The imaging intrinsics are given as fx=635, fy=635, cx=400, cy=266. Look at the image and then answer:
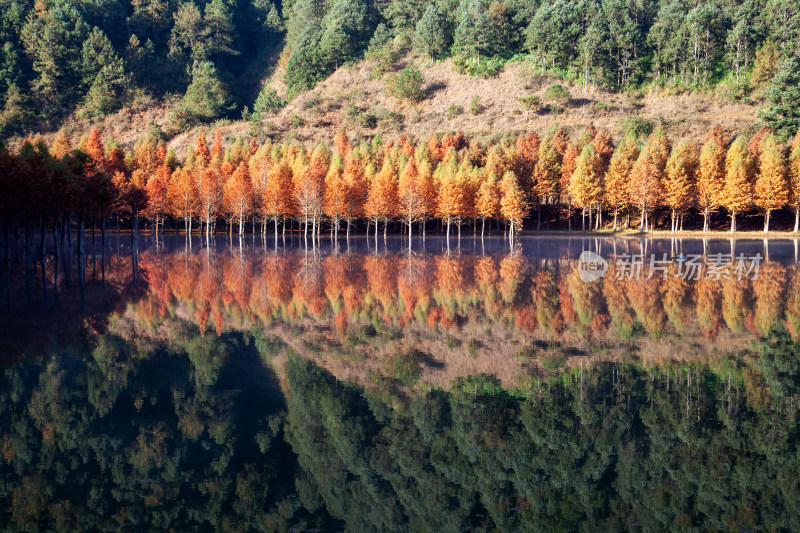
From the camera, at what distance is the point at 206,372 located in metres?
16.2

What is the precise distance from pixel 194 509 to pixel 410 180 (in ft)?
269

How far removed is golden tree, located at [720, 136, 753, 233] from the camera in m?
81.8

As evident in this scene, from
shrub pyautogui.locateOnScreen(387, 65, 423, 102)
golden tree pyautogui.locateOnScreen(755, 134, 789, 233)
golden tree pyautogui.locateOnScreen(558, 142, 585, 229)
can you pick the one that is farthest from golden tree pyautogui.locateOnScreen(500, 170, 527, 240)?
shrub pyautogui.locateOnScreen(387, 65, 423, 102)

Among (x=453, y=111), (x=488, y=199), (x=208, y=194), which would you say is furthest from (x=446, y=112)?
(x=208, y=194)

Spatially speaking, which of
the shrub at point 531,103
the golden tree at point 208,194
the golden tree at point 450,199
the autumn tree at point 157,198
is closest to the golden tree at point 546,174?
the golden tree at point 450,199

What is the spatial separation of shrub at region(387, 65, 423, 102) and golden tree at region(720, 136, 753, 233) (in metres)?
77.2

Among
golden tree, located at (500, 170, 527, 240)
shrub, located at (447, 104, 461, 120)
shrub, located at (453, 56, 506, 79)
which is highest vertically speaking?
shrub, located at (453, 56, 506, 79)

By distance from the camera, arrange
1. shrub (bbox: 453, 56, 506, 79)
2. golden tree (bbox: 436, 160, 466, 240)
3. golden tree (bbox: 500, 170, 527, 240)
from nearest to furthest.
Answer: golden tree (bbox: 500, 170, 527, 240), golden tree (bbox: 436, 160, 466, 240), shrub (bbox: 453, 56, 506, 79)

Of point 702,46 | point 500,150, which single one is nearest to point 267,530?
point 500,150

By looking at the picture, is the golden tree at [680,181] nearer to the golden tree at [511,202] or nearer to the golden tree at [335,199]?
the golden tree at [511,202]

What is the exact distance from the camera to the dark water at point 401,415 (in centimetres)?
962

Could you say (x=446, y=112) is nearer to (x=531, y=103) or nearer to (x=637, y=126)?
(x=531, y=103)

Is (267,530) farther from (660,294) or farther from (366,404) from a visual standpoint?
(660,294)

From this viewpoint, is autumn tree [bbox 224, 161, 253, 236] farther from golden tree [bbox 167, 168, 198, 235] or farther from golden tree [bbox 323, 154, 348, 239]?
golden tree [bbox 323, 154, 348, 239]
